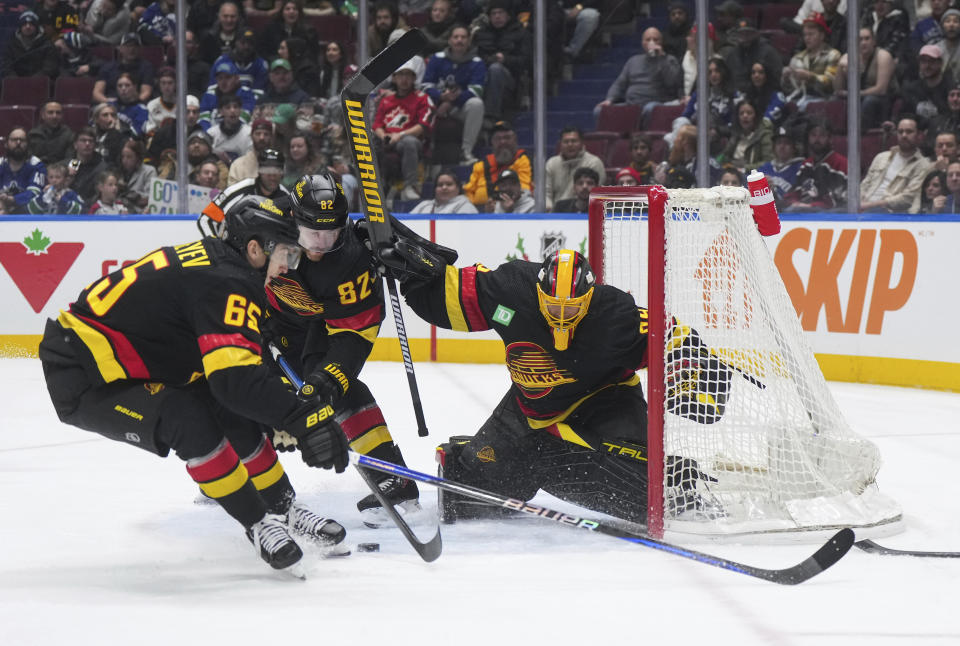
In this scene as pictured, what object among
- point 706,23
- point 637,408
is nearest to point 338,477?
point 637,408

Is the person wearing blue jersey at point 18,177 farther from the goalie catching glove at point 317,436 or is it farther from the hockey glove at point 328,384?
the goalie catching glove at point 317,436

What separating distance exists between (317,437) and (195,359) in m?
0.42

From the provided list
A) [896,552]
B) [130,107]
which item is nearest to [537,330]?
[896,552]

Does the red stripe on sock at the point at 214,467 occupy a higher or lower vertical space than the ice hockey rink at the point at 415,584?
higher

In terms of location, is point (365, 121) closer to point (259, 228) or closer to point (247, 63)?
point (259, 228)

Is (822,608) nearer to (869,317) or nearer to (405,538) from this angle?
(405,538)

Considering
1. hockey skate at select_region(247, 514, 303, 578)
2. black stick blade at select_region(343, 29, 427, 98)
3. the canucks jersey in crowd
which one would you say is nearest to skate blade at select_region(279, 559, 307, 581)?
hockey skate at select_region(247, 514, 303, 578)

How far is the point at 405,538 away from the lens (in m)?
3.22

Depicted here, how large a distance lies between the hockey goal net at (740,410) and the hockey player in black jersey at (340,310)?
0.83 m

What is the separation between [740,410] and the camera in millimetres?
3223

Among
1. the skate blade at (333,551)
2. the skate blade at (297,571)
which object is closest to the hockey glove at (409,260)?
the skate blade at (333,551)

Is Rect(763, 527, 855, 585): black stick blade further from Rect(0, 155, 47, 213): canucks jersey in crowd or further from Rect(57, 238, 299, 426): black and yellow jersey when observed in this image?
Rect(0, 155, 47, 213): canucks jersey in crowd

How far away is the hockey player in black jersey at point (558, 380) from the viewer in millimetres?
3227

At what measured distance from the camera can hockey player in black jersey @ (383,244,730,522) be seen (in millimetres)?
3227
